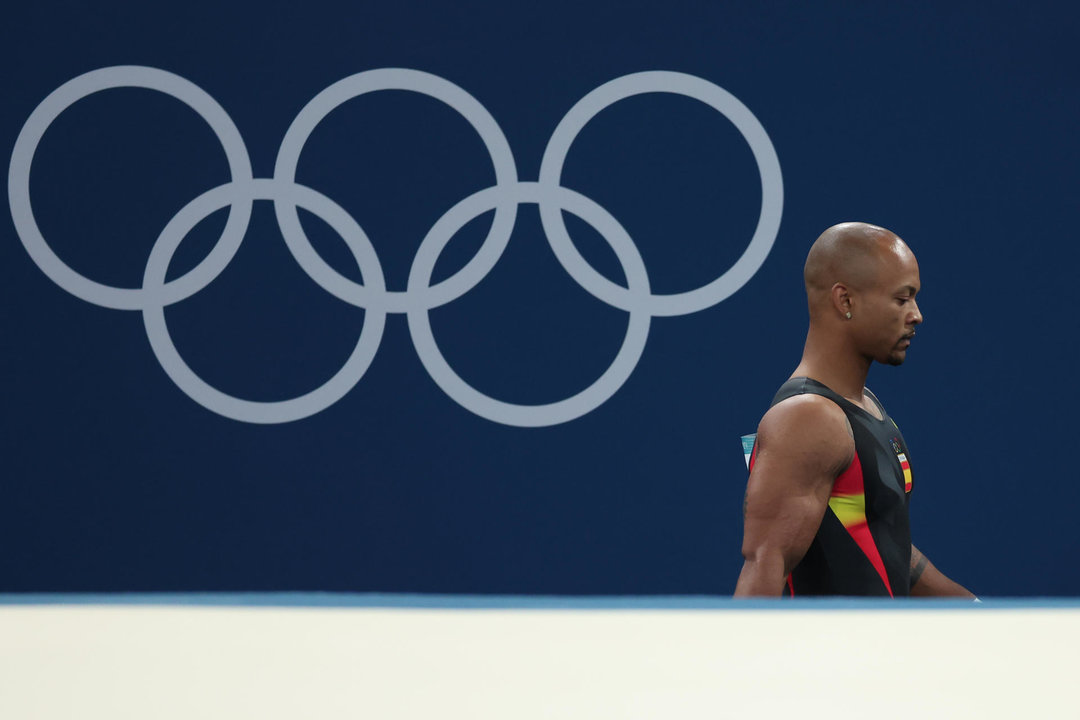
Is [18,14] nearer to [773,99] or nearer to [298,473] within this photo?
[298,473]

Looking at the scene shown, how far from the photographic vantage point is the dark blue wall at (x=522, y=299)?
3.64 metres

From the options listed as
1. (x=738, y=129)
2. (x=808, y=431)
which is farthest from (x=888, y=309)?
(x=738, y=129)

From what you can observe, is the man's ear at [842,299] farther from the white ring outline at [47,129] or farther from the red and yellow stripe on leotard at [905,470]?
the white ring outline at [47,129]

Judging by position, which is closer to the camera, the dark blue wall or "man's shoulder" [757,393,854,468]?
"man's shoulder" [757,393,854,468]

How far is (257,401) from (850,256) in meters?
2.19

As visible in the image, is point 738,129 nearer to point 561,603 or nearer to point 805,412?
point 805,412

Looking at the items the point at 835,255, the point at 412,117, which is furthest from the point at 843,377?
the point at 412,117

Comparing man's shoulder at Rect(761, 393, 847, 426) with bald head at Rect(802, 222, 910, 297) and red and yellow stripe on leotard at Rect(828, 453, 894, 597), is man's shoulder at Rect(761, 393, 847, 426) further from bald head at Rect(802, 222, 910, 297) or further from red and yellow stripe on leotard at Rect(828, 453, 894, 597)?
bald head at Rect(802, 222, 910, 297)

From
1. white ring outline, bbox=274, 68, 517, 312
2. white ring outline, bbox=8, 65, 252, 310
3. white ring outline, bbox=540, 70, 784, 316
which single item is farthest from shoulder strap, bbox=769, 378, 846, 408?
white ring outline, bbox=8, 65, 252, 310

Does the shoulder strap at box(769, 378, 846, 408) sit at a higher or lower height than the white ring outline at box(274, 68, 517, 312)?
lower

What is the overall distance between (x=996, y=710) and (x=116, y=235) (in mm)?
3686

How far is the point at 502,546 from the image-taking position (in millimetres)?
3734

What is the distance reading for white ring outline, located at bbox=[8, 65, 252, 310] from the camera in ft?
12.1

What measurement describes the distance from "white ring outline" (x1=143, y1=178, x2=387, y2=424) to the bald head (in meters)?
1.78
